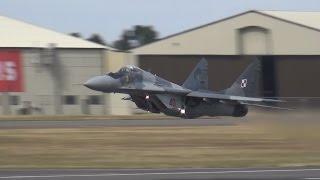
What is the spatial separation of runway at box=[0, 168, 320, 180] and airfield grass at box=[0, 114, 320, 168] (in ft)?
5.34

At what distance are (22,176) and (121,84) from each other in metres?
4.60

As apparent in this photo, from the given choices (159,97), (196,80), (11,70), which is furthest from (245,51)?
(159,97)

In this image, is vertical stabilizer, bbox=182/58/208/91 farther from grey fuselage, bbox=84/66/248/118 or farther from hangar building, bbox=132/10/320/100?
hangar building, bbox=132/10/320/100

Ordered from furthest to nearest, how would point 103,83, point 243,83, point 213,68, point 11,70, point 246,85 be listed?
point 213,68 < point 11,70 < point 103,83 < point 243,83 < point 246,85

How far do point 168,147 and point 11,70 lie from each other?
41.6 meters

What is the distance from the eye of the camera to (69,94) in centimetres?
7369

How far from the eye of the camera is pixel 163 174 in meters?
24.6

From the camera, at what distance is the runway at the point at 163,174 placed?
Result: 23.1 meters

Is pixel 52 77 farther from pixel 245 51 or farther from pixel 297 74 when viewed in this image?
pixel 297 74

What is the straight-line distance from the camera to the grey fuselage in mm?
21109

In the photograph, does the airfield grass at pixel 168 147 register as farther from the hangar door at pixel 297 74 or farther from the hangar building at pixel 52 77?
the hangar door at pixel 297 74

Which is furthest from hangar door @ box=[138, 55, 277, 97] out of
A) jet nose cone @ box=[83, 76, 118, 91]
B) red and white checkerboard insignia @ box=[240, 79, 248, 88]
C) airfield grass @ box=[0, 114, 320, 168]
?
red and white checkerboard insignia @ box=[240, 79, 248, 88]

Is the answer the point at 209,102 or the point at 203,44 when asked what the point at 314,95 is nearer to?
the point at 203,44

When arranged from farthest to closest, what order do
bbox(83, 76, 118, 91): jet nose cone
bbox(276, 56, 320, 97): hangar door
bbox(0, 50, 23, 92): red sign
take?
bbox(276, 56, 320, 97): hangar door, bbox(0, 50, 23, 92): red sign, bbox(83, 76, 118, 91): jet nose cone
